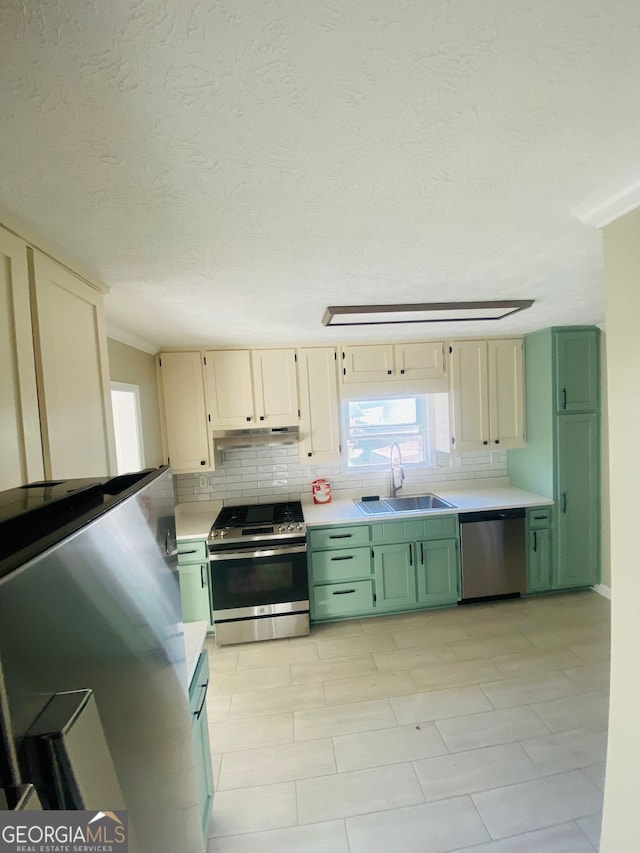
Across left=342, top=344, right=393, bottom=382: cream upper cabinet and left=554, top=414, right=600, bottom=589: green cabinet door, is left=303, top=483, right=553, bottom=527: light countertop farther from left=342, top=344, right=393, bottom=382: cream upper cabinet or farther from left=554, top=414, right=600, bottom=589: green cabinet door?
left=342, top=344, right=393, bottom=382: cream upper cabinet

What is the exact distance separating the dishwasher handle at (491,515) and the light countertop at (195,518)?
6.99 ft

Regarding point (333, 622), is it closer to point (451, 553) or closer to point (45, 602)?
point (451, 553)

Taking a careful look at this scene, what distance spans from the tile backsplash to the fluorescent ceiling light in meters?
1.44

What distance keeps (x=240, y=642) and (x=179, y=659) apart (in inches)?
91.2

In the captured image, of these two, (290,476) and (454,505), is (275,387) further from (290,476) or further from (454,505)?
(454,505)

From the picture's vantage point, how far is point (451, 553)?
3.07 meters

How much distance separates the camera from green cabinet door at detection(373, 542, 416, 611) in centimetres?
300

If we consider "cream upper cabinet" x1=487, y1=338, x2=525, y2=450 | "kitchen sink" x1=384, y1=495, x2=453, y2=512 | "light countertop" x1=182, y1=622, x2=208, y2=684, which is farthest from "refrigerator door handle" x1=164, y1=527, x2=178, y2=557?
"cream upper cabinet" x1=487, y1=338, x2=525, y2=450

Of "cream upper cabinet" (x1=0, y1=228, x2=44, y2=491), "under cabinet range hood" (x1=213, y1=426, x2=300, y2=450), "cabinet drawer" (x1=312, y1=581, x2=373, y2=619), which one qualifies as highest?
"cream upper cabinet" (x1=0, y1=228, x2=44, y2=491)

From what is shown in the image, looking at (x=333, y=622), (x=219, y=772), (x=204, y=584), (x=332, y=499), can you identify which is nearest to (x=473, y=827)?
(x=219, y=772)

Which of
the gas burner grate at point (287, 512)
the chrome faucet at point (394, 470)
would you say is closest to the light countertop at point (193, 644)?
the gas burner grate at point (287, 512)

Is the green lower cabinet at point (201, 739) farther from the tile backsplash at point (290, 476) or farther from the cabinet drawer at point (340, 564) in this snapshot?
the tile backsplash at point (290, 476)

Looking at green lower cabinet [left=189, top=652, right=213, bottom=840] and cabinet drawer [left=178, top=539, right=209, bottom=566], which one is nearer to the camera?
green lower cabinet [left=189, top=652, right=213, bottom=840]

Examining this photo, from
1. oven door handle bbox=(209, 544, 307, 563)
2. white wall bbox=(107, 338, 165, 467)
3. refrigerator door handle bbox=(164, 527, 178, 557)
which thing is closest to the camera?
refrigerator door handle bbox=(164, 527, 178, 557)
